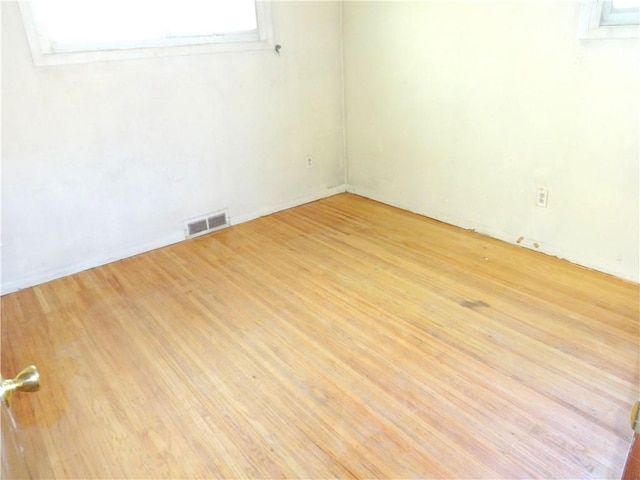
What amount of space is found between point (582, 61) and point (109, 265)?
3.07 metres

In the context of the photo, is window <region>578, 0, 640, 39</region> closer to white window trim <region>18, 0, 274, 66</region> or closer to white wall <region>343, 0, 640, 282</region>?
white wall <region>343, 0, 640, 282</region>

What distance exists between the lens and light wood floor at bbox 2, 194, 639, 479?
1.56 meters

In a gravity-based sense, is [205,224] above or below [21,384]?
below

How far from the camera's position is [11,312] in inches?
99.4

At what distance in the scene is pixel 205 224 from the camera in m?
3.39

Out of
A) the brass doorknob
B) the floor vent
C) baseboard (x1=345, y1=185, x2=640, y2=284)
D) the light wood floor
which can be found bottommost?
the light wood floor

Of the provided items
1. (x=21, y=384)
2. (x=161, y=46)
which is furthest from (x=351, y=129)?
(x=21, y=384)

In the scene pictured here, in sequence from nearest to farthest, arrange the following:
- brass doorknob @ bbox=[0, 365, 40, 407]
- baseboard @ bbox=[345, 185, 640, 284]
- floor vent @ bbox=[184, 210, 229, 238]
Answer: brass doorknob @ bbox=[0, 365, 40, 407] < baseboard @ bbox=[345, 185, 640, 284] < floor vent @ bbox=[184, 210, 229, 238]

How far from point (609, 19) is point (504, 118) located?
72cm

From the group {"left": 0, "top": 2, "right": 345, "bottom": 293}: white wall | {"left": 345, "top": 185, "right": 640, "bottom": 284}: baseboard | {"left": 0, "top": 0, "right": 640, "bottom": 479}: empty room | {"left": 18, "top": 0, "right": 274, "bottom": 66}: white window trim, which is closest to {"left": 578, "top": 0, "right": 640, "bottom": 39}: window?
{"left": 0, "top": 0, "right": 640, "bottom": 479}: empty room

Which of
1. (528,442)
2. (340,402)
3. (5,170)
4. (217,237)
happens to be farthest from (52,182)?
(528,442)

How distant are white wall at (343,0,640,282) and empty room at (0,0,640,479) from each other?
2 centimetres

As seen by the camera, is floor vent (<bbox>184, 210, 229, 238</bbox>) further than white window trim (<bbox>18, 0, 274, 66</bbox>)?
Yes

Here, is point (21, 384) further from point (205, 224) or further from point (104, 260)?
point (205, 224)
